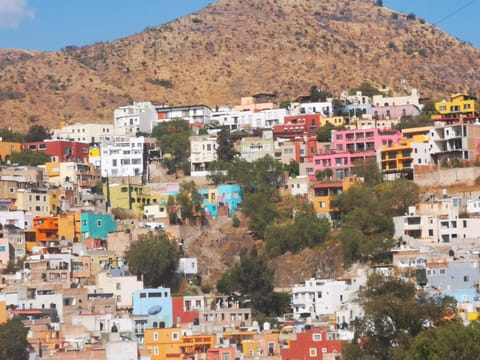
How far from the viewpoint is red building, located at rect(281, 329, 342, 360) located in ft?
220

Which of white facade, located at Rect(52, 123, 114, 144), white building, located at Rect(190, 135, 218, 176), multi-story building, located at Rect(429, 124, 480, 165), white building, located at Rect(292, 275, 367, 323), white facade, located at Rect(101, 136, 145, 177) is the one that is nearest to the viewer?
white building, located at Rect(292, 275, 367, 323)

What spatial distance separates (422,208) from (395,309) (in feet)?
82.6

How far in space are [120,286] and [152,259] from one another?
2476mm

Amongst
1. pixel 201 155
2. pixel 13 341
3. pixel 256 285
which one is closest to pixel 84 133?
pixel 201 155

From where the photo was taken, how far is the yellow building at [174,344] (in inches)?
2761

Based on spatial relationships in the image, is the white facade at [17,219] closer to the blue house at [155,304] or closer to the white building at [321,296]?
the blue house at [155,304]

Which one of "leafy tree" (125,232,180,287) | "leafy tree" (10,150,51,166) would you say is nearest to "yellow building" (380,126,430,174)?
"leafy tree" (125,232,180,287)

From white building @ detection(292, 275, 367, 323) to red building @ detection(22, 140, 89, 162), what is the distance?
31.0 m

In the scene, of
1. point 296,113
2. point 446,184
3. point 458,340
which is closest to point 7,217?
point 446,184

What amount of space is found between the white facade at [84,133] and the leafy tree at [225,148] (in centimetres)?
1230

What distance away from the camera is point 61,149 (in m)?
106

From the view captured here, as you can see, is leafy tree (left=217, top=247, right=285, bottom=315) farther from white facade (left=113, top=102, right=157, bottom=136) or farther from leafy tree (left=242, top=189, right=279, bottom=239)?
white facade (left=113, top=102, right=157, bottom=136)

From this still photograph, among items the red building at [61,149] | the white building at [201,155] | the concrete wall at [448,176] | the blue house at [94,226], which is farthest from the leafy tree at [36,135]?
the concrete wall at [448,176]

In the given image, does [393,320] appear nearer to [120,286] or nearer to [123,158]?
[120,286]
